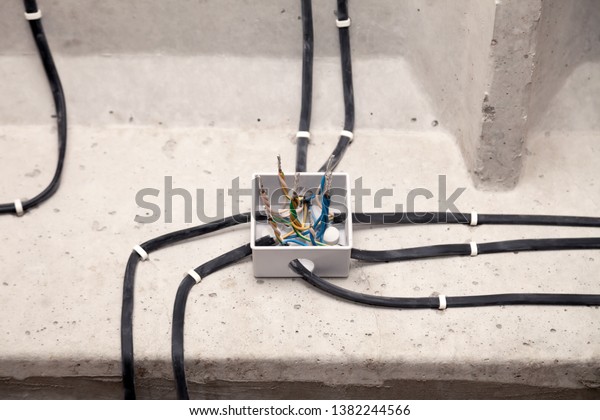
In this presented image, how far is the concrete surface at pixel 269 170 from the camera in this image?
6.16ft

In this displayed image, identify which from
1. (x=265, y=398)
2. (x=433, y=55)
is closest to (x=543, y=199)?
(x=433, y=55)

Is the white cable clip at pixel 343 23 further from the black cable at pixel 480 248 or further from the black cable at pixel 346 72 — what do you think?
the black cable at pixel 480 248

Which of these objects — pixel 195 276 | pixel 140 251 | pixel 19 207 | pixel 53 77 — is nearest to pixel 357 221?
pixel 195 276

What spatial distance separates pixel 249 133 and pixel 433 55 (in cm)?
57

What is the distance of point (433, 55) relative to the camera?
234 cm

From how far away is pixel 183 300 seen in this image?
6.34 ft

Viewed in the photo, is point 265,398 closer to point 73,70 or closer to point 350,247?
point 350,247

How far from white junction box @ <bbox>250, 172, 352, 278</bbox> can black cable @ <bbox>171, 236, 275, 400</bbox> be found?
0.15 feet

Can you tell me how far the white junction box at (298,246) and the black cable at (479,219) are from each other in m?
0.10

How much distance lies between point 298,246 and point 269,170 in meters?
0.43

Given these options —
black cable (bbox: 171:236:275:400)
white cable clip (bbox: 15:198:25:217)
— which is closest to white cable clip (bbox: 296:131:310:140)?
black cable (bbox: 171:236:275:400)

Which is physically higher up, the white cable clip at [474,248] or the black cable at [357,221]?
the black cable at [357,221]

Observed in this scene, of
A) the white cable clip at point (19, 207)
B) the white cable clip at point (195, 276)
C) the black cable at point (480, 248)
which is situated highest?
the white cable clip at point (19, 207)

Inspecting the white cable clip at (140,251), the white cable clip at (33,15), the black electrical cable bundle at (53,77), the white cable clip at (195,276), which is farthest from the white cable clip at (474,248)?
the white cable clip at (33,15)
